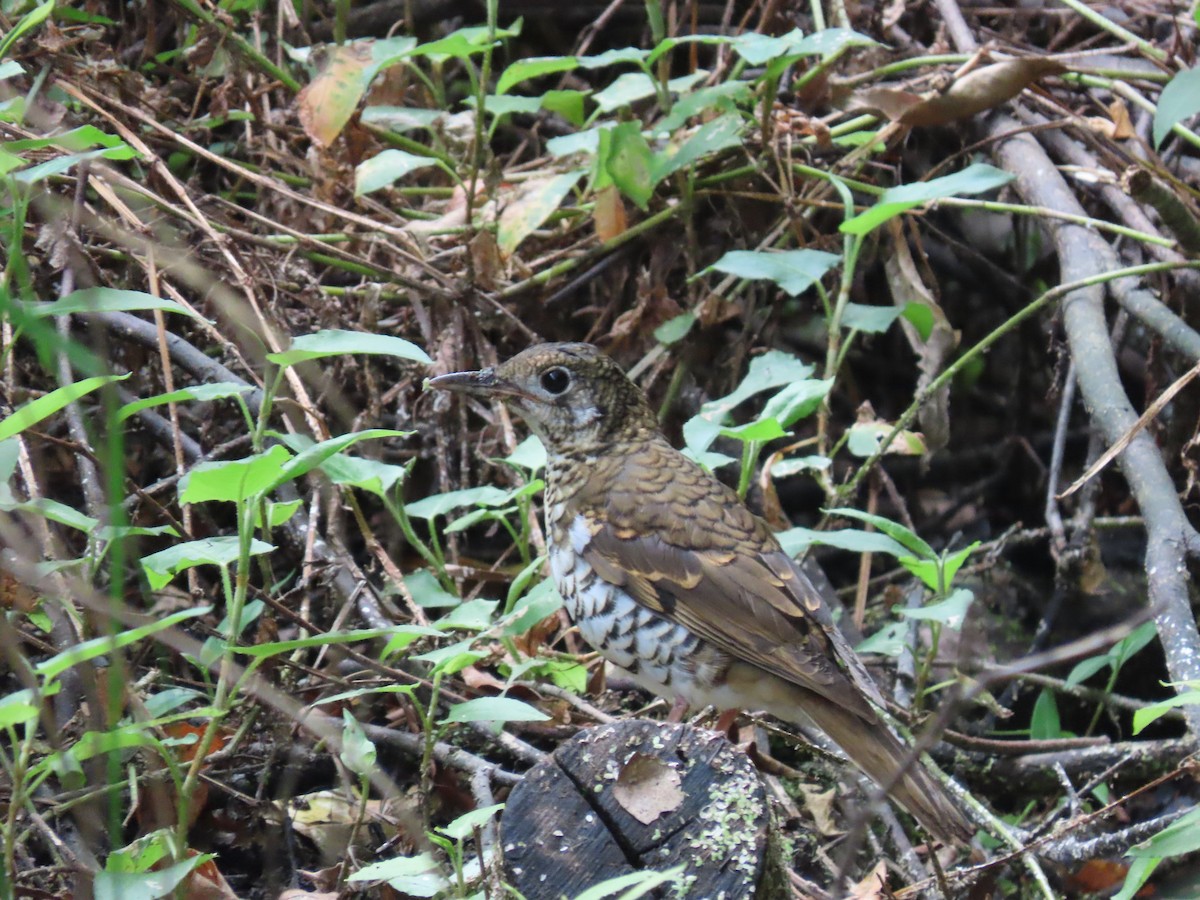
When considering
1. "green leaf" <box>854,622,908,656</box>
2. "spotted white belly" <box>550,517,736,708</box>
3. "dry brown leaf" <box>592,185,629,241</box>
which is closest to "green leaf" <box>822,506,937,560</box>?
"green leaf" <box>854,622,908,656</box>

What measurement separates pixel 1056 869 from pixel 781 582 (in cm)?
96

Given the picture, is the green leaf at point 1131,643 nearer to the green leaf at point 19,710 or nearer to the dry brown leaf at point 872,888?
the dry brown leaf at point 872,888

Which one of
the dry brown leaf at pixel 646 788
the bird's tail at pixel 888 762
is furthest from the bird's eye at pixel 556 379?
the dry brown leaf at pixel 646 788

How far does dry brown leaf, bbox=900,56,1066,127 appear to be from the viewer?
3982 mm

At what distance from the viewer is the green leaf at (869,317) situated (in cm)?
371

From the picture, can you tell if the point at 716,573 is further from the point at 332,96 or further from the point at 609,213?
the point at 332,96

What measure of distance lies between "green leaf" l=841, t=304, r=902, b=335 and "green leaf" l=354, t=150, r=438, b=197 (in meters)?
1.26

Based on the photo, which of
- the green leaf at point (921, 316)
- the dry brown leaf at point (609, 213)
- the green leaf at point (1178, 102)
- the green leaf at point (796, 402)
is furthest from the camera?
the dry brown leaf at point (609, 213)

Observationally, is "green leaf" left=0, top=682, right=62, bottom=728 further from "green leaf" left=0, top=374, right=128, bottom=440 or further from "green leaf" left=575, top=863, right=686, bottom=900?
"green leaf" left=575, top=863, right=686, bottom=900

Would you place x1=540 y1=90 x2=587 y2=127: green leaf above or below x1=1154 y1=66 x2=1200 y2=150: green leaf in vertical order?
below

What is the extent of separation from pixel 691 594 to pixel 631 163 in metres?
1.42

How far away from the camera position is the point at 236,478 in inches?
81.7

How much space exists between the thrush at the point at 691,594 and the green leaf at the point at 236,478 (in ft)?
3.56

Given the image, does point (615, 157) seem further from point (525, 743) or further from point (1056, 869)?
point (1056, 869)
